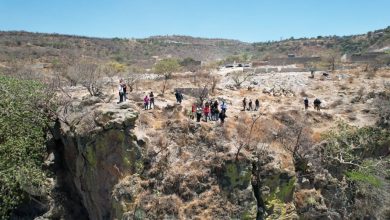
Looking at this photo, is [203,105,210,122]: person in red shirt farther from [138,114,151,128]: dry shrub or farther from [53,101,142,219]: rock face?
[53,101,142,219]: rock face

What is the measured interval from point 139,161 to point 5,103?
9055 mm

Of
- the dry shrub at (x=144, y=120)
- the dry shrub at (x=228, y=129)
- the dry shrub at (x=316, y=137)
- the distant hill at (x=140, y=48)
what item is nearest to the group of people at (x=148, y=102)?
the dry shrub at (x=144, y=120)

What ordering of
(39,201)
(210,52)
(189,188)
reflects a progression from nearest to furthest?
(189,188) → (39,201) → (210,52)

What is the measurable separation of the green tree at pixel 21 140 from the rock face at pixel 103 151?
240 cm

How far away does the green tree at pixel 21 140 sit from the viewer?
20938 millimetres

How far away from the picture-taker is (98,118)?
20.5 metres

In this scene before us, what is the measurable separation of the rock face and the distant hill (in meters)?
45.8

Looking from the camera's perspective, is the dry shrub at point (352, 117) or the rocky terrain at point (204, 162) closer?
the rocky terrain at point (204, 162)

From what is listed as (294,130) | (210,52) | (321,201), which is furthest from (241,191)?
(210,52)

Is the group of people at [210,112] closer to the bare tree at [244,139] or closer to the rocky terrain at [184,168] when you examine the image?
the rocky terrain at [184,168]

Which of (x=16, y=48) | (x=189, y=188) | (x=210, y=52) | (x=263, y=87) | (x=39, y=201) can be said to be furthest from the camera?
(x=210, y=52)

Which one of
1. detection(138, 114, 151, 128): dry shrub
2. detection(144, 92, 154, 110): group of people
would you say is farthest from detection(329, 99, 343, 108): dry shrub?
detection(138, 114, 151, 128): dry shrub

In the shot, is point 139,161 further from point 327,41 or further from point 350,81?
point 327,41

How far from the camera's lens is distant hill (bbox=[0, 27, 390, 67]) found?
71312mm
